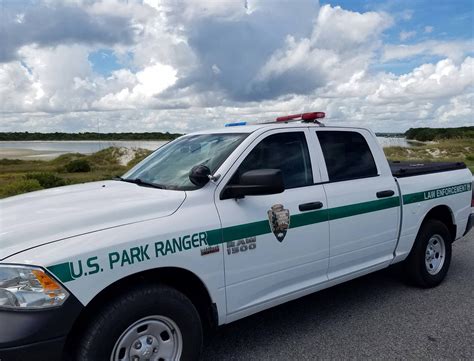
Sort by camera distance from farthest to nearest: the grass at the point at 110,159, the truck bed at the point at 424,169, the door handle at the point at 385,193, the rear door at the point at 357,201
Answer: the grass at the point at 110,159 → the truck bed at the point at 424,169 → the door handle at the point at 385,193 → the rear door at the point at 357,201

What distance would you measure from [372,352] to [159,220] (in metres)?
2.01

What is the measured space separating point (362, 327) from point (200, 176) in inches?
82.5

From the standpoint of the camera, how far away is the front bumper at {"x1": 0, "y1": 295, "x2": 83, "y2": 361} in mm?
2352

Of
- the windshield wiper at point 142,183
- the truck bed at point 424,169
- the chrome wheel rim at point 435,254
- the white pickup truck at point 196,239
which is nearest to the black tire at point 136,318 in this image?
the white pickup truck at point 196,239

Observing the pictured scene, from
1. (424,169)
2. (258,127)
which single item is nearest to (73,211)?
(258,127)

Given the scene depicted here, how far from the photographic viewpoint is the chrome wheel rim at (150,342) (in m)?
2.74

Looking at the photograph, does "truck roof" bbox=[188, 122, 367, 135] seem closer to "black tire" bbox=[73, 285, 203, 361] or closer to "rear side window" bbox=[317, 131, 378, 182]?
"rear side window" bbox=[317, 131, 378, 182]

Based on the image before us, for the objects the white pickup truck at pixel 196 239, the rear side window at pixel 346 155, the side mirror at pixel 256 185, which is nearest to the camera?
the white pickup truck at pixel 196 239

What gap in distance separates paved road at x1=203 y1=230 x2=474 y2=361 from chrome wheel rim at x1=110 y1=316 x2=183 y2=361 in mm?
668

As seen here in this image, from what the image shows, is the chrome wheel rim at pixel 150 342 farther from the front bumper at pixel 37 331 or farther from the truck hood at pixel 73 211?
the truck hood at pixel 73 211

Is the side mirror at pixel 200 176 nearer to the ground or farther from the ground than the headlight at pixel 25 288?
farther from the ground

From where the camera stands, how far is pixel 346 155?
4.35 m

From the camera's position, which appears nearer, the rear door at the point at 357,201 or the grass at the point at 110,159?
A: the rear door at the point at 357,201

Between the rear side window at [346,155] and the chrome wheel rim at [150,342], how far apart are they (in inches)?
77.5
